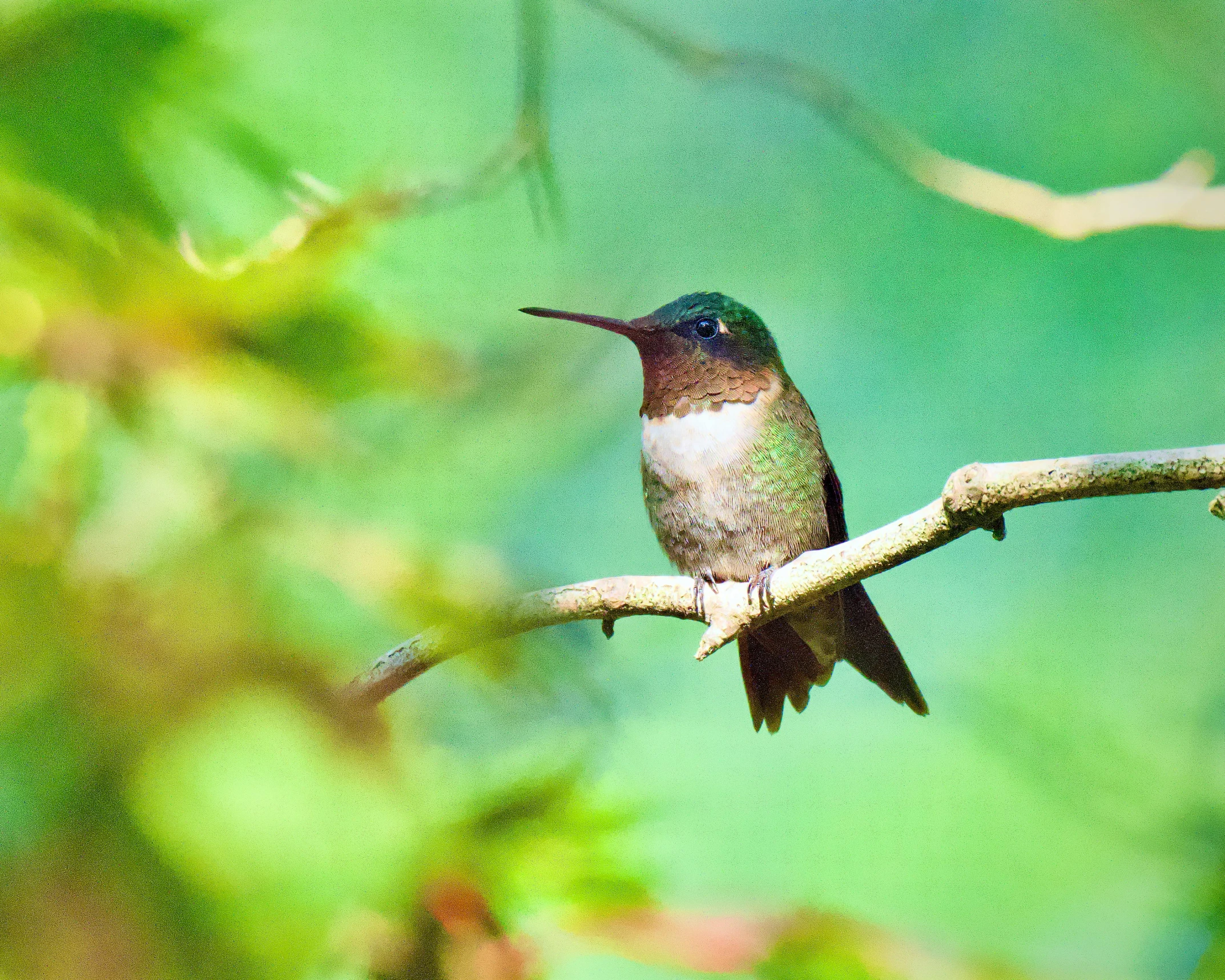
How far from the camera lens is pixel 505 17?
4.54ft

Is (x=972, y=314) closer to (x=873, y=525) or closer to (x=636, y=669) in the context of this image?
(x=873, y=525)

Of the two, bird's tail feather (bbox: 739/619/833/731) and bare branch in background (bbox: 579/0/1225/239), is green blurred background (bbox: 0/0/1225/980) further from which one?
bird's tail feather (bbox: 739/619/833/731)

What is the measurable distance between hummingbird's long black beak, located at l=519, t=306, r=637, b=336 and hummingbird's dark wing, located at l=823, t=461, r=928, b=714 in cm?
33

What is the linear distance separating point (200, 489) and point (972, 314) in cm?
101

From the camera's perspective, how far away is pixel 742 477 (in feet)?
3.20

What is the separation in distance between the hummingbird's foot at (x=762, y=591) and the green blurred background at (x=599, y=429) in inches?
8.4

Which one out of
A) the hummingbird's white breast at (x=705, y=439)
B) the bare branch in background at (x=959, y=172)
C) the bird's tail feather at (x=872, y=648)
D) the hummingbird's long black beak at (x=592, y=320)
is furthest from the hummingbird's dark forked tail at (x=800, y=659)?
the bare branch in background at (x=959, y=172)

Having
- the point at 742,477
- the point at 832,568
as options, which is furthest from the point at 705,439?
the point at 832,568

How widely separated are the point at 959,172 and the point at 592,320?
0.57 m

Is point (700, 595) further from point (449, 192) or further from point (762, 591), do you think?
point (449, 192)

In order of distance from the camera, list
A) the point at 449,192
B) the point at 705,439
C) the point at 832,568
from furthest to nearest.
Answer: the point at 449,192, the point at 705,439, the point at 832,568

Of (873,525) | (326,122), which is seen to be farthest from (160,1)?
(873,525)

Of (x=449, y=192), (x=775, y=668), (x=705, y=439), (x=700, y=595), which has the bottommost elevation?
(x=775, y=668)

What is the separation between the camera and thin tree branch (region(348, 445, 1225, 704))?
1.87ft
